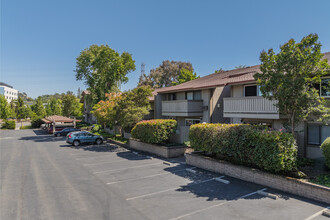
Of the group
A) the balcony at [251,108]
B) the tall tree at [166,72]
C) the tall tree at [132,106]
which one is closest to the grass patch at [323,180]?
the balcony at [251,108]

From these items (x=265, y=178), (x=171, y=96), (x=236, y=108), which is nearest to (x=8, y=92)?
(x=171, y=96)

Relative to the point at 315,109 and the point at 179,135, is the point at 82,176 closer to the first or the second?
the point at 179,135

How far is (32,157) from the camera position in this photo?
18.2 m

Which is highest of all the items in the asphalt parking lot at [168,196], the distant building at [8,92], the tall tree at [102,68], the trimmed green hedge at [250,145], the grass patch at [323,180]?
the distant building at [8,92]

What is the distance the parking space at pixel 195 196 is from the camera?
7.77m

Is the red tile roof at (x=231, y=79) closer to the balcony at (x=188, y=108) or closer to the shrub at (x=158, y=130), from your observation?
the balcony at (x=188, y=108)

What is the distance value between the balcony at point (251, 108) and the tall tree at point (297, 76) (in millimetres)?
3202

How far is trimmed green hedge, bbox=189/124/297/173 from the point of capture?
1008 cm

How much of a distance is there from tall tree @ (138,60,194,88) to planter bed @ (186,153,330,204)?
40.3 m

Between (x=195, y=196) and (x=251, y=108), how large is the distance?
9138 mm

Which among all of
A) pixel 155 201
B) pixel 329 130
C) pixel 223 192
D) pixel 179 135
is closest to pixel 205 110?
pixel 179 135

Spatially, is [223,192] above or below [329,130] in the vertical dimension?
below

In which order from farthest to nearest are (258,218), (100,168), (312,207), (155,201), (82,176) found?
(100,168) < (82,176) < (155,201) < (312,207) < (258,218)

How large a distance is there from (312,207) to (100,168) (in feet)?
38.3
